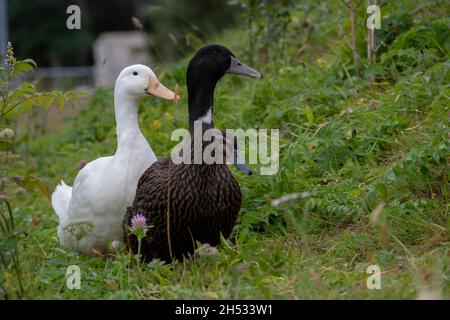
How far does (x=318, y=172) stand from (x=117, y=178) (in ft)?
4.47

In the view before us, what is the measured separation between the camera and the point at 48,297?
381 cm

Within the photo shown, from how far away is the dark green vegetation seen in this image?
157 inches

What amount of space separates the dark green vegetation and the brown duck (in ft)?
0.49

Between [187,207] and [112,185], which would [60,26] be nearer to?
[112,185]

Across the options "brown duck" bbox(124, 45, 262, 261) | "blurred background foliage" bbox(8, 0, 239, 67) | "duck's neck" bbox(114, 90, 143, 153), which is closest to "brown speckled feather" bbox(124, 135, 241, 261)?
"brown duck" bbox(124, 45, 262, 261)

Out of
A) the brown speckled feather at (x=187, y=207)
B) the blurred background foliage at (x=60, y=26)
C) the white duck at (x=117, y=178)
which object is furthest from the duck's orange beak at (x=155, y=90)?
the blurred background foliage at (x=60, y=26)

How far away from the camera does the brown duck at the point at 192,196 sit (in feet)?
14.5

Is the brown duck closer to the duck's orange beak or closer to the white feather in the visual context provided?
the white feather

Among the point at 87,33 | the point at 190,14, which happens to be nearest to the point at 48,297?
the point at 190,14

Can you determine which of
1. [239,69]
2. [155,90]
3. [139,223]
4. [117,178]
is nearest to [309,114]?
[239,69]

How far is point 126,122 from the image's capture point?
195 inches
